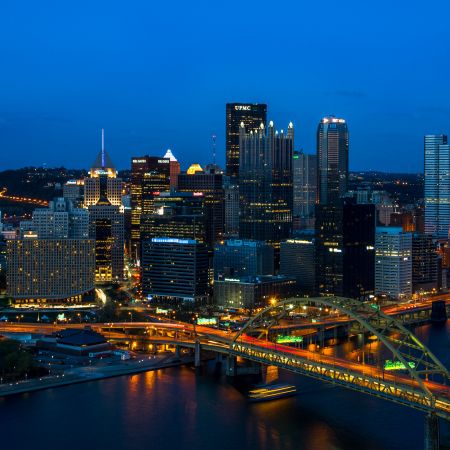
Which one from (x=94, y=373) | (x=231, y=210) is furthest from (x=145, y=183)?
(x=94, y=373)

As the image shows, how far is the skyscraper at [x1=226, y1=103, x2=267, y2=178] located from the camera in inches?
3428

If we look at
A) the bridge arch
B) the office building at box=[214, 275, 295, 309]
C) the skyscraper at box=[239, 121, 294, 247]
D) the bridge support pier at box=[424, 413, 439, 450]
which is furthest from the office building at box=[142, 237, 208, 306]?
the bridge support pier at box=[424, 413, 439, 450]

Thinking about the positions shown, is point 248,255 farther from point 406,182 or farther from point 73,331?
point 406,182

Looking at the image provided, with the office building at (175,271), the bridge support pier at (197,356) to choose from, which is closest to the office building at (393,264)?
the office building at (175,271)

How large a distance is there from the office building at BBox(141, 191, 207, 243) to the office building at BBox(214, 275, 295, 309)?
12.4 feet

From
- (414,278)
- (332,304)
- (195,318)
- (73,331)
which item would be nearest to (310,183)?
(414,278)

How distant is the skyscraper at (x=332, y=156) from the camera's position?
9100 centimetres

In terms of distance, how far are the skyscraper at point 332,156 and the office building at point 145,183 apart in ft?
63.9

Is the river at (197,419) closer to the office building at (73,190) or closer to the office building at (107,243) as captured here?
the office building at (107,243)

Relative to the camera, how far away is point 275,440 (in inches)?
1010

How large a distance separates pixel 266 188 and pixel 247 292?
17.9 meters

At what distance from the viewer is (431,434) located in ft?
79.8

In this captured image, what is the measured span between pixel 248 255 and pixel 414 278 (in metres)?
10.9

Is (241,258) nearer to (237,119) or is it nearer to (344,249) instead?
(344,249)
